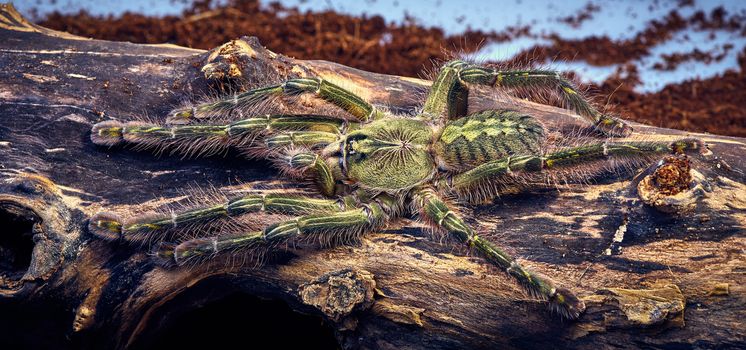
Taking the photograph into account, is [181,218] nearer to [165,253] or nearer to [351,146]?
[165,253]

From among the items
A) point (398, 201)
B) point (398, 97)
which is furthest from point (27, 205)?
point (398, 97)

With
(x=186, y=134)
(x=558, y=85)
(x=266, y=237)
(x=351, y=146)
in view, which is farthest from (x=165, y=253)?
(x=558, y=85)

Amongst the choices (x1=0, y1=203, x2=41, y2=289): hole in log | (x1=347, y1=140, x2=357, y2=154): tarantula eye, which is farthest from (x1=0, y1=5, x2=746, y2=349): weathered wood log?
(x1=347, y1=140, x2=357, y2=154): tarantula eye

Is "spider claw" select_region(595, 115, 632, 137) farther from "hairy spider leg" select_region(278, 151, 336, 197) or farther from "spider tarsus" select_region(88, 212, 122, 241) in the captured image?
"spider tarsus" select_region(88, 212, 122, 241)

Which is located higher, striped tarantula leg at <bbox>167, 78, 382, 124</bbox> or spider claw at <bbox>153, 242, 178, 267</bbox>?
striped tarantula leg at <bbox>167, 78, 382, 124</bbox>

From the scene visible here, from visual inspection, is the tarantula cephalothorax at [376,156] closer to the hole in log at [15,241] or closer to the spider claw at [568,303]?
the spider claw at [568,303]

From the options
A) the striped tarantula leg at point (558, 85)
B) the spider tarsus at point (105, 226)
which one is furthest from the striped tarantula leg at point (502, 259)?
the spider tarsus at point (105, 226)
